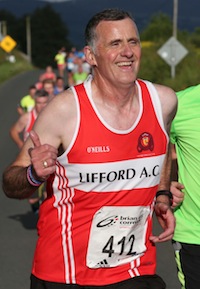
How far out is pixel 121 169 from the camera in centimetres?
398

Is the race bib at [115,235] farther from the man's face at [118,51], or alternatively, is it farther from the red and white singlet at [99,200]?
the man's face at [118,51]

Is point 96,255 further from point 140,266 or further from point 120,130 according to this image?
point 120,130

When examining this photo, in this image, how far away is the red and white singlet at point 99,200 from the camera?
3.95 m

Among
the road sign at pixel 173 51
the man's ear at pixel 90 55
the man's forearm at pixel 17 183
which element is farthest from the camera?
the road sign at pixel 173 51

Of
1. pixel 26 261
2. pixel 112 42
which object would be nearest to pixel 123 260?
pixel 112 42

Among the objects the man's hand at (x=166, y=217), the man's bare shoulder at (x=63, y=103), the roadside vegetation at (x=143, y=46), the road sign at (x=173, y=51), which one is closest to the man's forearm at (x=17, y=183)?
the man's bare shoulder at (x=63, y=103)

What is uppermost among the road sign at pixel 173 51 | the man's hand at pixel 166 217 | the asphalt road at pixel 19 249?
the man's hand at pixel 166 217

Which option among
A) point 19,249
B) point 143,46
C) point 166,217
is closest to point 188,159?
point 166,217

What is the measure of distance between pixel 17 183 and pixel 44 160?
1.06 ft

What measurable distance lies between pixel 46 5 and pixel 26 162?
130654mm

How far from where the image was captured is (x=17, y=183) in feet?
12.8

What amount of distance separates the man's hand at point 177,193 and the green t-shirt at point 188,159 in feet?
0.25

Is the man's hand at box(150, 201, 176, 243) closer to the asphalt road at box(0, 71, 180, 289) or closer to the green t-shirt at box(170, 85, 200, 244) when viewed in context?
the green t-shirt at box(170, 85, 200, 244)

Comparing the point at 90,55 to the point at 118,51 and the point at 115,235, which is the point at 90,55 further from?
the point at 115,235
